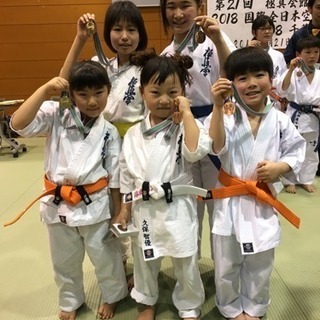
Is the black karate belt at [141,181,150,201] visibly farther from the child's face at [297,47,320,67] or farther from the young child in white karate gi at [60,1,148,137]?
the child's face at [297,47,320,67]

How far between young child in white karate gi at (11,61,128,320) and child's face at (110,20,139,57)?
0.82 feet

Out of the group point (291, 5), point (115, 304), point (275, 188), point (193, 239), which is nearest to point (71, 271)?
point (115, 304)

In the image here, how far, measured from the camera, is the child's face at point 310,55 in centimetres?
355

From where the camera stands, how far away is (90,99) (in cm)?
174

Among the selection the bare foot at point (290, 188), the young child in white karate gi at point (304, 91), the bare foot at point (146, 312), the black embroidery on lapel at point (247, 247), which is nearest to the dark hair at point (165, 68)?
the black embroidery on lapel at point (247, 247)

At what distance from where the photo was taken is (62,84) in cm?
164

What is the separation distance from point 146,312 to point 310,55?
2914 mm

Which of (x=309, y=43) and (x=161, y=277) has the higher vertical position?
(x=309, y=43)

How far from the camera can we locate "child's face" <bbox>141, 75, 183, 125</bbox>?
1.68 meters

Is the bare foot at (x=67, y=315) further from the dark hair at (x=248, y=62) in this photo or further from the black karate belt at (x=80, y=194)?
the dark hair at (x=248, y=62)

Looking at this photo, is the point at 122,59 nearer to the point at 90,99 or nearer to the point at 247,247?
the point at 90,99

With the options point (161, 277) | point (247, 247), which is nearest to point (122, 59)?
point (247, 247)

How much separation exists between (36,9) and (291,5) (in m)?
4.19

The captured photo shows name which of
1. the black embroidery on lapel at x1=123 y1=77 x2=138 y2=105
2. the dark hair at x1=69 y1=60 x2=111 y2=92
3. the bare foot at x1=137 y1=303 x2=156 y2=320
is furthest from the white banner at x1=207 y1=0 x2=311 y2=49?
the bare foot at x1=137 y1=303 x2=156 y2=320
